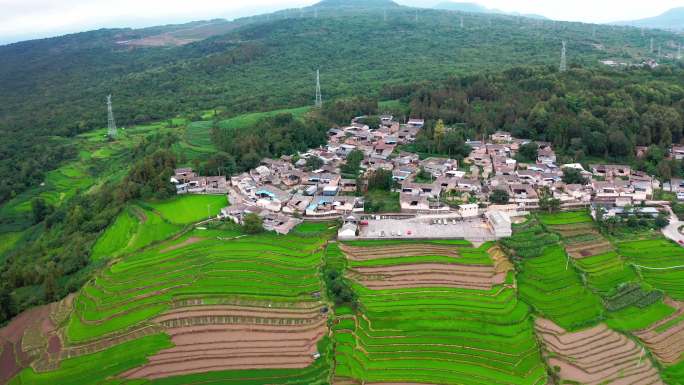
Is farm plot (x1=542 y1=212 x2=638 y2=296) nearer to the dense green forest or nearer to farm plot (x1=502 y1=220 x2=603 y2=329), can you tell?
farm plot (x1=502 y1=220 x2=603 y2=329)

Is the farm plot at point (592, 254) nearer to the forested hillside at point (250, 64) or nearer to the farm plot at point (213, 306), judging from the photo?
the farm plot at point (213, 306)

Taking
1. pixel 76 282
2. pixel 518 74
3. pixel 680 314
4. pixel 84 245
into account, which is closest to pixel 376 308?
pixel 680 314

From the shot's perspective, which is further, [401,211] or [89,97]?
[89,97]

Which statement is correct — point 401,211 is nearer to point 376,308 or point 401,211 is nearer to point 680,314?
point 376,308

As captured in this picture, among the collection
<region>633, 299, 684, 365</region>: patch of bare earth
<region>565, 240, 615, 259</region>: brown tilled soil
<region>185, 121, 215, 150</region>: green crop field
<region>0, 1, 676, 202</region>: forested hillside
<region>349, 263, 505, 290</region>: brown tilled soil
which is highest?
<region>0, 1, 676, 202</region>: forested hillside

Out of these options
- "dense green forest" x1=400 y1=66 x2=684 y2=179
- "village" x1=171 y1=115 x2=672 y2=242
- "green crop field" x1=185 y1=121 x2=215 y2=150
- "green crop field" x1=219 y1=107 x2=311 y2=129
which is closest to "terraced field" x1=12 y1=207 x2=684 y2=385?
"village" x1=171 y1=115 x2=672 y2=242
